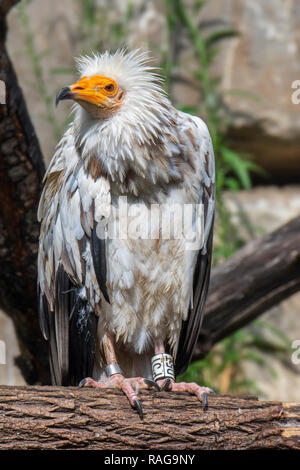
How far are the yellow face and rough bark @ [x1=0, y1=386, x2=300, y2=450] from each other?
3.78ft

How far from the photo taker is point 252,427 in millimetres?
2480

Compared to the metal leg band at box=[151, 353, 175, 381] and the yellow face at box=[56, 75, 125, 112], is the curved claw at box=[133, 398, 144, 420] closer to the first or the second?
the metal leg band at box=[151, 353, 175, 381]

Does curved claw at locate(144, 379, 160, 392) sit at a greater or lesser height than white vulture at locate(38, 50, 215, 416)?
lesser

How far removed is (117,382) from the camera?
8.91ft

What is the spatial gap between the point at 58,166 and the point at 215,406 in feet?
4.07

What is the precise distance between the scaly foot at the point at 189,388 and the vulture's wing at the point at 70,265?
375 millimetres

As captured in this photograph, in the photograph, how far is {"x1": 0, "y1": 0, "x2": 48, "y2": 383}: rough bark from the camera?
127 inches

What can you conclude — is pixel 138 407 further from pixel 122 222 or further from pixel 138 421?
pixel 122 222

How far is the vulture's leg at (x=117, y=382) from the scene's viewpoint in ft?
8.21

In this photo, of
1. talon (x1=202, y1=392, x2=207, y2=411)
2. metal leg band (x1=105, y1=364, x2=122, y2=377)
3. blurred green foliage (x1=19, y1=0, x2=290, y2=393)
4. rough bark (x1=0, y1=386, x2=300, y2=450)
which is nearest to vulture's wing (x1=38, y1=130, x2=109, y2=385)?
metal leg band (x1=105, y1=364, x2=122, y2=377)

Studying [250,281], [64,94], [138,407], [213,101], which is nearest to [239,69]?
[213,101]

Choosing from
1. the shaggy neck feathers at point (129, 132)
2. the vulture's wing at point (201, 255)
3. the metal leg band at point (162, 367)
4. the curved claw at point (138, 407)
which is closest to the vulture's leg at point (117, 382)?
the curved claw at point (138, 407)
